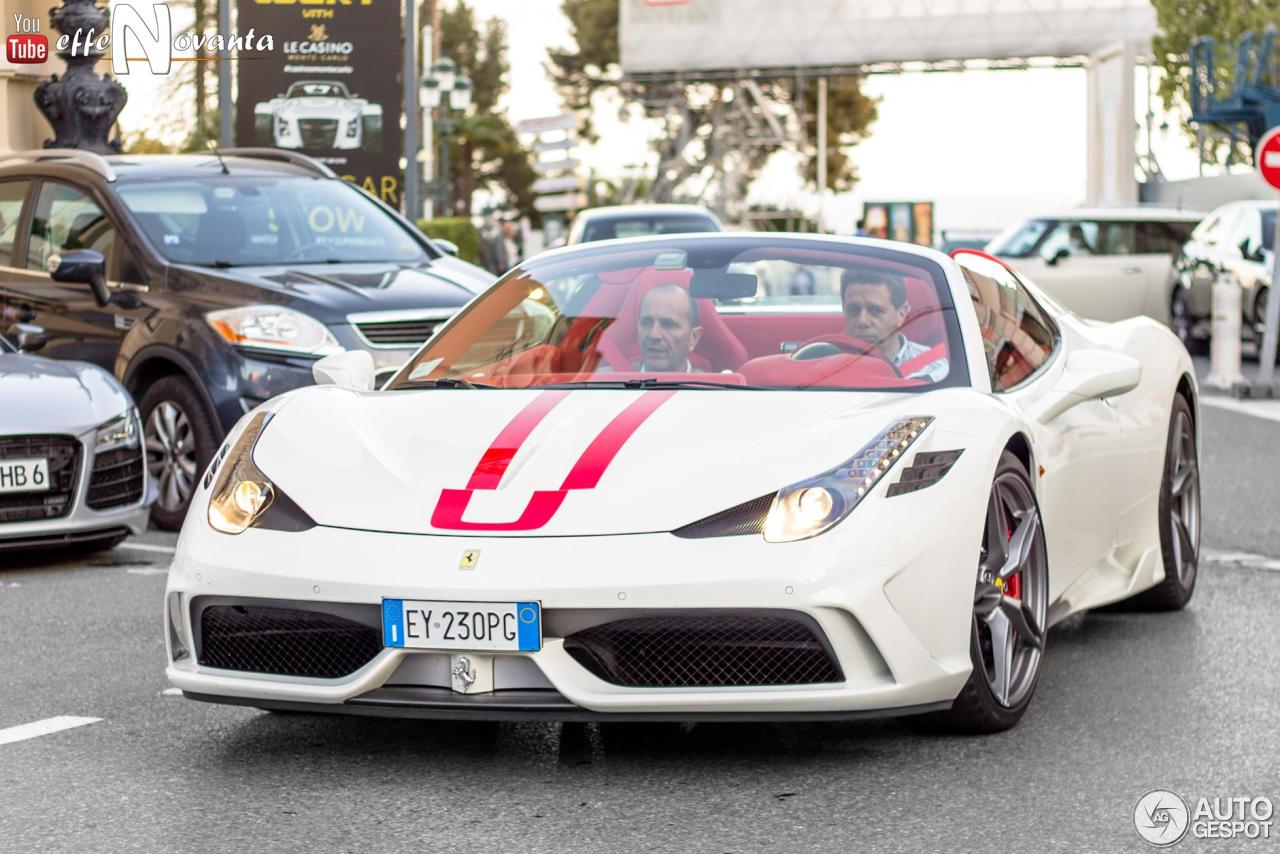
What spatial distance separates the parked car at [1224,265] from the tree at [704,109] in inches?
1847

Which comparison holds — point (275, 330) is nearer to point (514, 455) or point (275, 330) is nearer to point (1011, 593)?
point (514, 455)

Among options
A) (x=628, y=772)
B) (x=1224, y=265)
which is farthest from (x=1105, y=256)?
(x=628, y=772)

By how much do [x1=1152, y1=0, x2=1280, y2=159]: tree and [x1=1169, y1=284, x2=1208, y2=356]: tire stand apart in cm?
3153

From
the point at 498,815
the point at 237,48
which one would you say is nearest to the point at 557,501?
the point at 498,815

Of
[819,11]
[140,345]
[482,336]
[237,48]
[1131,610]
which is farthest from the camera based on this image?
[819,11]

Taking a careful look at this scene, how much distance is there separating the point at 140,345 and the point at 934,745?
5.77 metres

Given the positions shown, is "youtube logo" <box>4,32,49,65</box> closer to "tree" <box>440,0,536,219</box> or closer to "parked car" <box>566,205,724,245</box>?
"parked car" <box>566,205,724,245</box>

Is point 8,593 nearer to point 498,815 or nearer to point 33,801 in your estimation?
point 33,801

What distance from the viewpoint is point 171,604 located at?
16.7 ft

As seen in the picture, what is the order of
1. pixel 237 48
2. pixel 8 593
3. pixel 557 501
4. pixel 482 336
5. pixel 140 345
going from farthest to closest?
1. pixel 237 48
2. pixel 140 345
3. pixel 8 593
4. pixel 482 336
5. pixel 557 501

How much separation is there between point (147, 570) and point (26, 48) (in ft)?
47.0

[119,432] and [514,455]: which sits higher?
[514,455]

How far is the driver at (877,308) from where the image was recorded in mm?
5758

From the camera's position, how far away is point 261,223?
35.5ft
